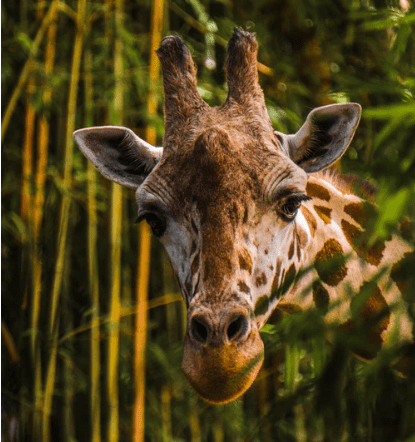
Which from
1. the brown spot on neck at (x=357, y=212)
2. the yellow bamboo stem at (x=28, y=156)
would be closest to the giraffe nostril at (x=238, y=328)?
the brown spot on neck at (x=357, y=212)

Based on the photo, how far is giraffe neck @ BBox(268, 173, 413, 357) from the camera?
1.54m

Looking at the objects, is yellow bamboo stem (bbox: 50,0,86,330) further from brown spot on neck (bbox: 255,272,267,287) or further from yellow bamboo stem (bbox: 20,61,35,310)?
brown spot on neck (bbox: 255,272,267,287)

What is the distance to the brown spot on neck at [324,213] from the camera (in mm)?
1640

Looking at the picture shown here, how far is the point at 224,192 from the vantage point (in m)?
1.22

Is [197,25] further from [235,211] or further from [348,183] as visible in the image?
[235,211]

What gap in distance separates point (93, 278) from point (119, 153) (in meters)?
0.95

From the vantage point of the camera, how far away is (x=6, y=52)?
2.60 meters

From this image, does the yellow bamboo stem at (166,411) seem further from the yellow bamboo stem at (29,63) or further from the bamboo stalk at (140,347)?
the yellow bamboo stem at (29,63)

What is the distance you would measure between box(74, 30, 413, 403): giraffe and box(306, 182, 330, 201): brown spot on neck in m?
0.04

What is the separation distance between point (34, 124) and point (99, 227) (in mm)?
603

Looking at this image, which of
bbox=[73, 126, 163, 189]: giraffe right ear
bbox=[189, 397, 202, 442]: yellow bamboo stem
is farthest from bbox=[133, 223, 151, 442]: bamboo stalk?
bbox=[73, 126, 163, 189]: giraffe right ear

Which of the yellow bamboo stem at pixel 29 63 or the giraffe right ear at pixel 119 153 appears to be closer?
the giraffe right ear at pixel 119 153

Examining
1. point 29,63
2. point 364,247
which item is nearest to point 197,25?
point 29,63

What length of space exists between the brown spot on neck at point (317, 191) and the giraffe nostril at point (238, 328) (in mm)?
692
